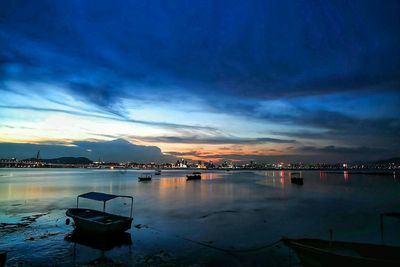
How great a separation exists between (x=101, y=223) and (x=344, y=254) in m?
14.9

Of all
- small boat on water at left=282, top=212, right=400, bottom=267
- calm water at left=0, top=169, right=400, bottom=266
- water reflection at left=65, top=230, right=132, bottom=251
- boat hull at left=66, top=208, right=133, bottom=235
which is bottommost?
calm water at left=0, top=169, right=400, bottom=266

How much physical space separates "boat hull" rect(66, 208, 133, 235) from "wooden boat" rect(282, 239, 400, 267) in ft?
38.9

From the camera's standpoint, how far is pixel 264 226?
24.8 meters

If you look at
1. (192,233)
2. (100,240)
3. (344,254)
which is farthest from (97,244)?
(344,254)

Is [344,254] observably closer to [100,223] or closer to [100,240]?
[100,223]

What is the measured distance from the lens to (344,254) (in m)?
11.6

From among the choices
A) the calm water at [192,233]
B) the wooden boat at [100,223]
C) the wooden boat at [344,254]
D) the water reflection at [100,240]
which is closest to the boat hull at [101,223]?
the wooden boat at [100,223]

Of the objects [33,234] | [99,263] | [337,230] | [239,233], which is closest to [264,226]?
[239,233]

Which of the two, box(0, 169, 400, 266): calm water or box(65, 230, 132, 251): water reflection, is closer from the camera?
box(0, 169, 400, 266): calm water

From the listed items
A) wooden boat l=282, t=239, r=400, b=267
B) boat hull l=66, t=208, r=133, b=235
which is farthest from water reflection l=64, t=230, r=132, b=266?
wooden boat l=282, t=239, r=400, b=267

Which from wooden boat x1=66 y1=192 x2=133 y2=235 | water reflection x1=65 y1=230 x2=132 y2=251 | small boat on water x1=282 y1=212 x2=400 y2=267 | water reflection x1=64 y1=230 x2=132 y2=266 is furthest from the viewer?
wooden boat x1=66 y1=192 x2=133 y2=235

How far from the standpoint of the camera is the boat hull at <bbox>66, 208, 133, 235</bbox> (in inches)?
733

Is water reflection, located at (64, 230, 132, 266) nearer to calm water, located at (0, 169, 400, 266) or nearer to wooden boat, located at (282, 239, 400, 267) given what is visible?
calm water, located at (0, 169, 400, 266)

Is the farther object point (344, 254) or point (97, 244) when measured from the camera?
point (97, 244)
